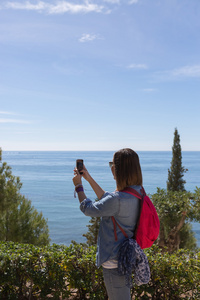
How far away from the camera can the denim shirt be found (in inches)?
86.4

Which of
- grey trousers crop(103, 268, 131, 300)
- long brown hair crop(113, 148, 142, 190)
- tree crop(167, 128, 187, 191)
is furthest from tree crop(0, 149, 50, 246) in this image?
tree crop(167, 128, 187, 191)

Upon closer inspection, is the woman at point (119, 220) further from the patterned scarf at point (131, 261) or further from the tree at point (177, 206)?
the tree at point (177, 206)

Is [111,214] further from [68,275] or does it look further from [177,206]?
[177,206]

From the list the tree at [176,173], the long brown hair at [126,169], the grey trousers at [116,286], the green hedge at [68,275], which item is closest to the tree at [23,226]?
the green hedge at [68,275]

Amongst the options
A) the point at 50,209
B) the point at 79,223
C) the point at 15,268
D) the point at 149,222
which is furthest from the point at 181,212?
the point at 50,209

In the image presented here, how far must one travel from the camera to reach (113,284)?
229 centimetres

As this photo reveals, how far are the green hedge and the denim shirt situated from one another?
148cm

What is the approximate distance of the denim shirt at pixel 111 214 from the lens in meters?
2.19

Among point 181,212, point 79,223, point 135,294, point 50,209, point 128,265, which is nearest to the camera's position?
point 128,265

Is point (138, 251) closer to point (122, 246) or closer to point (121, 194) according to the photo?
point (122, 246)

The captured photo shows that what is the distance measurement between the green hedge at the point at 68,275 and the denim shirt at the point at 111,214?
4.86 ft

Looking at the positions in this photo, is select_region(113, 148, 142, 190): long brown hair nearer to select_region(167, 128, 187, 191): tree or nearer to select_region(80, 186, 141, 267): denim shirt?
select_region(80, 186, 141, 267): denim shirt

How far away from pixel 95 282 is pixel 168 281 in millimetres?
927

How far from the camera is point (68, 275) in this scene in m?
3.68
